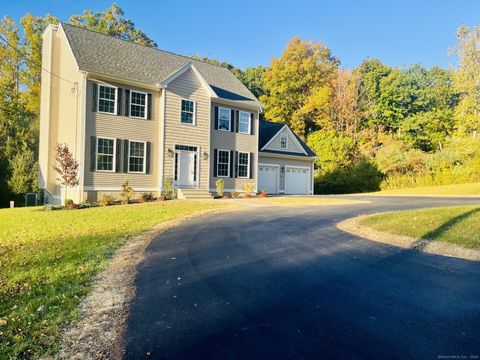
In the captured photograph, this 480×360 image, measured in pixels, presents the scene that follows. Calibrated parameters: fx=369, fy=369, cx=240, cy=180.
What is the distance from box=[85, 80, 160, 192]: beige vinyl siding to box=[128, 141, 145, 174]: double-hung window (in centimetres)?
27

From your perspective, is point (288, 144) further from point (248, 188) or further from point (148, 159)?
point (148, 159)

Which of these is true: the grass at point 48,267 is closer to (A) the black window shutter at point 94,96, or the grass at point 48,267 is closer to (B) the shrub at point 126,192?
(B) the shrub at point 126,192

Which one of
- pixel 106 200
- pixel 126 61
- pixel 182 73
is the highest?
pixel 126 61

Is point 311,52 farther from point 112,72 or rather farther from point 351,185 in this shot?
point 112,72

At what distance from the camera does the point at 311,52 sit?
4409 cm

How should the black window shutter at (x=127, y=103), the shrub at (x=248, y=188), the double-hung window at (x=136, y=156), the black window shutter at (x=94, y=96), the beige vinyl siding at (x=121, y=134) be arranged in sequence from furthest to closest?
1. the shrub at (x=248, y=188)
2. the double-hung window at (x=136, y=156)
3. the black window shutter at (x=127, y=103)
4. the black window shutter at (x=94, y=96)
5. the beige vinyl siding at (x=121, y=134)

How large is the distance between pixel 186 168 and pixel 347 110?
25428 mm

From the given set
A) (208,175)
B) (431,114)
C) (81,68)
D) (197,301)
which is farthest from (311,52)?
(197,301)

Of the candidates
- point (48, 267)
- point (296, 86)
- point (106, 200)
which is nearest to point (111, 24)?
point (296, 86)

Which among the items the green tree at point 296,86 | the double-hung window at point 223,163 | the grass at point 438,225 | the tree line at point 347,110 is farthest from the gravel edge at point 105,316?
the green tree at point 296,86

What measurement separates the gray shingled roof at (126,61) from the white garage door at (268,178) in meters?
4.67

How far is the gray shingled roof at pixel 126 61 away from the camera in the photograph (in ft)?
60.6

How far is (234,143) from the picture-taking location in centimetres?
Answer: 2323

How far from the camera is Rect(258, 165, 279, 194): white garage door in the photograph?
26.0 m
